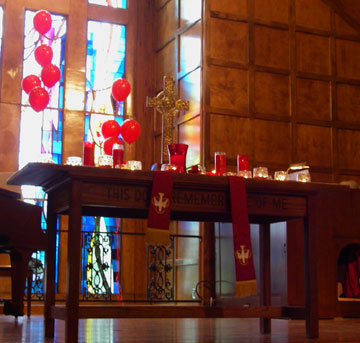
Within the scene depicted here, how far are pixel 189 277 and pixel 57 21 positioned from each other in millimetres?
4127

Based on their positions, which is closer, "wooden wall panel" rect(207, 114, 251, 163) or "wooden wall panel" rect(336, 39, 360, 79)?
"wooden wall panel" rect(207, 114, 251, 163)

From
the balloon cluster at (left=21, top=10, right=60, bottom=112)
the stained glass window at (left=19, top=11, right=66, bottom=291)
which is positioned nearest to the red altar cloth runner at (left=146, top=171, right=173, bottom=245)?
the balloon cluster at (left=21, top=10, right=60, bottom=112)

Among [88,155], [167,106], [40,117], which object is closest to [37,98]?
[40,117]

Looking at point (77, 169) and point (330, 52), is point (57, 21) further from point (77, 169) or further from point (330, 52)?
point (77, 169)

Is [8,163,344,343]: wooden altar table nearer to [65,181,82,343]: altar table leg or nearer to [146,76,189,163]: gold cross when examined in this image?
[65,181,82,343]: altar table leg

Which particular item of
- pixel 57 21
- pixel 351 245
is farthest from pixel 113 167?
pixel 57 21

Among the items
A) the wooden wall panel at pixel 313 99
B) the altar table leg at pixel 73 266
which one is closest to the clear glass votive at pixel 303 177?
the altar table leg at pixel 73 266

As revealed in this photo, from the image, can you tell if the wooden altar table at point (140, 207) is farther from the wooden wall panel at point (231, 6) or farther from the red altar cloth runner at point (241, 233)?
the wooden wall panel at point (231, 6)

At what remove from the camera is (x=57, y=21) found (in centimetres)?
954

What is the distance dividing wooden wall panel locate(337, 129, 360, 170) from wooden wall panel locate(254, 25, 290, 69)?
1159 millimetres

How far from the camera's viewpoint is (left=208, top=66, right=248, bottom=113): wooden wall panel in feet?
26.6

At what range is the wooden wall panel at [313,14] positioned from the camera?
860cm

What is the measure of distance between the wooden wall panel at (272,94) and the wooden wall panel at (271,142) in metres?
0.17

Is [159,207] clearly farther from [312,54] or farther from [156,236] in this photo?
[312,54]
